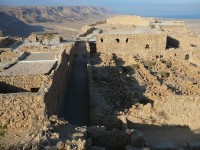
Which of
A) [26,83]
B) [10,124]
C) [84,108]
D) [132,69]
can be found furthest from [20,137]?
[132,69]

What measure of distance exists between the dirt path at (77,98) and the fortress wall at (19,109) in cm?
383

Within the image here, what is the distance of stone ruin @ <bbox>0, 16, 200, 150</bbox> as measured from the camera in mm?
11289

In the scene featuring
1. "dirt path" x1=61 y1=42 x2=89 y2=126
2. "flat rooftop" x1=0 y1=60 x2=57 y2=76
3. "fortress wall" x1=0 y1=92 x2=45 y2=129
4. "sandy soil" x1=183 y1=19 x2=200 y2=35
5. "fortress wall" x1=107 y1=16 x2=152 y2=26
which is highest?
"fortress wall" x1=107 y1=16 x2=152 y2=26

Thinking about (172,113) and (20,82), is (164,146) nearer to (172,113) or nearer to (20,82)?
(172,113)

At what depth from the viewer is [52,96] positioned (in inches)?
510

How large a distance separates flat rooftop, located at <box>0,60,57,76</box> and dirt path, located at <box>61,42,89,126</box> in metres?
2.16

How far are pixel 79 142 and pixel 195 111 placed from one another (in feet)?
26.2

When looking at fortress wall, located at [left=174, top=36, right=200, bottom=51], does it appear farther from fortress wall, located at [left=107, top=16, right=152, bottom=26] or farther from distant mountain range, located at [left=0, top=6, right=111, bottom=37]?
distant mountain range, located at [left=0, top=6, right=111, bottom=37]

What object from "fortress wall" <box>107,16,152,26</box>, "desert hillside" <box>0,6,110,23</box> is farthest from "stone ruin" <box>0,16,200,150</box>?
"desert hillside" <box>0,6,110,23</box>

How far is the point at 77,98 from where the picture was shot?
727 inches

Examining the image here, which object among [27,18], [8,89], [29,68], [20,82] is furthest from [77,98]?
[27,18]

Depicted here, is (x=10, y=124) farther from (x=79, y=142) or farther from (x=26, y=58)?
(x=26, y=58)

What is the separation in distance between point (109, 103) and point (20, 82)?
516cm

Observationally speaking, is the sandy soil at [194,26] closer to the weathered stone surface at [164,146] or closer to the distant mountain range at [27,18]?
the distant mountain range at [27,18]
